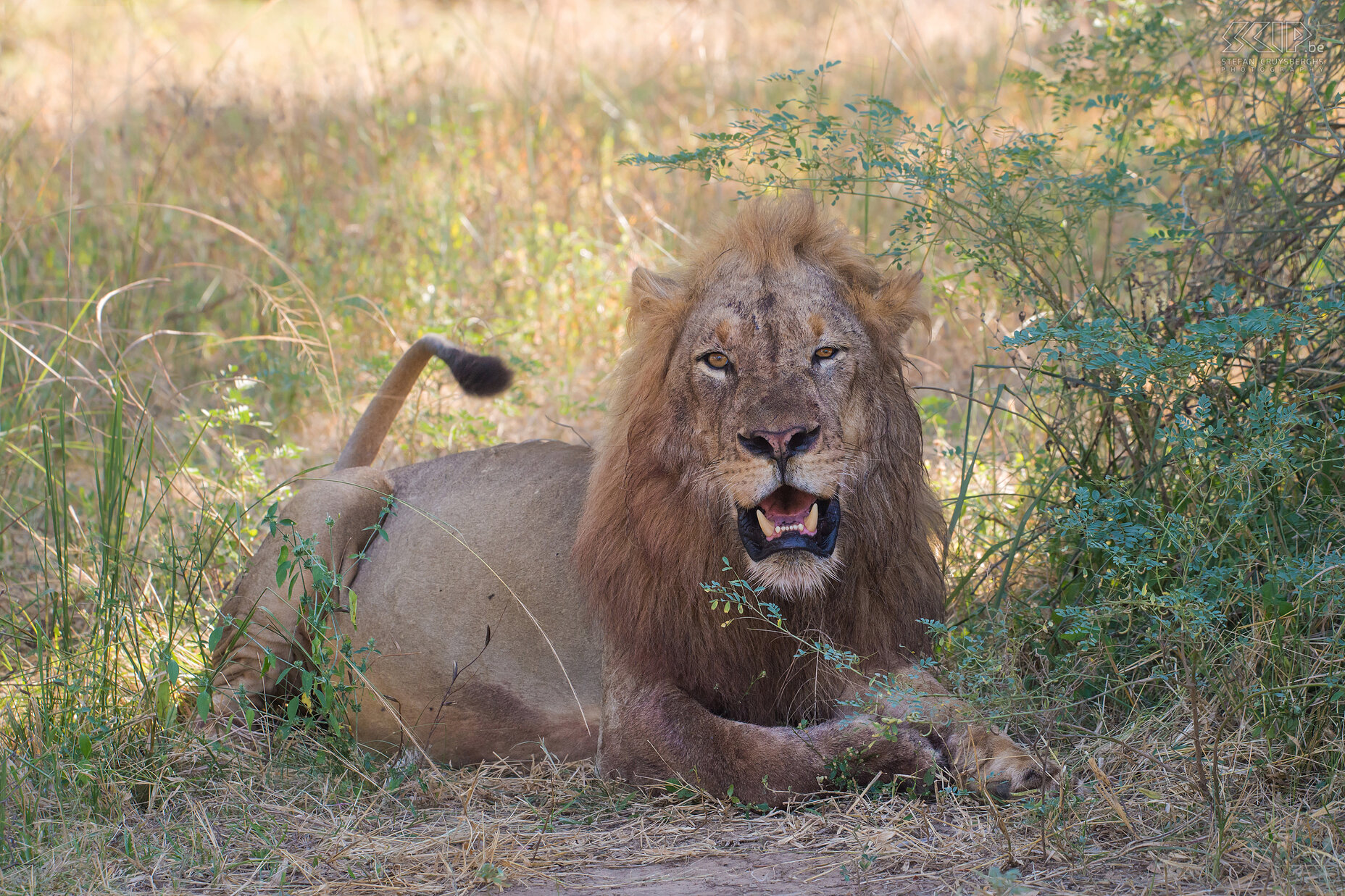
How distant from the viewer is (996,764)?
2912 mm

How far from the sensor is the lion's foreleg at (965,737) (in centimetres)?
287

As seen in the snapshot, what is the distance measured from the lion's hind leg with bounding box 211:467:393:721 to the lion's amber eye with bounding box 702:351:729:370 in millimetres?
1118

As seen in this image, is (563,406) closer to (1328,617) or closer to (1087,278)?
(1087,278)

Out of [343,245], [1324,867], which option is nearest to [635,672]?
[1324,867]

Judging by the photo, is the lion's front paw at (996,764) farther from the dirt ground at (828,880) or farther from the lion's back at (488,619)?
the lion's back at (488,619)

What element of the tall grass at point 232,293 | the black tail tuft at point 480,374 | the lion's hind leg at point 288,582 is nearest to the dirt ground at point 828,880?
the tall grass at point 232,293

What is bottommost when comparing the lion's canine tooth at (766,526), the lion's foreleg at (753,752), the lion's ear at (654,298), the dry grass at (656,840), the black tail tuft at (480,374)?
the dry grass at (656,840)

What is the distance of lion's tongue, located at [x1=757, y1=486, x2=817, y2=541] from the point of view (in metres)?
2.89

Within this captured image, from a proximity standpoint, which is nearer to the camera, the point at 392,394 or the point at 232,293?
the point at 392,394

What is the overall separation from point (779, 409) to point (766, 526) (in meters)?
0.28

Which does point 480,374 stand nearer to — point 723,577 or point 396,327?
point 723,577

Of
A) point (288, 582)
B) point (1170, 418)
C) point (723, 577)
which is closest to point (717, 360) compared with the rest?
point (723, 577)

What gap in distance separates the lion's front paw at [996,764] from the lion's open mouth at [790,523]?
21.8 inches

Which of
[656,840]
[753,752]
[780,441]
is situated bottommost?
[656,840]
